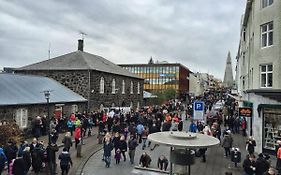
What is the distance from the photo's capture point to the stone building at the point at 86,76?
33344 mm

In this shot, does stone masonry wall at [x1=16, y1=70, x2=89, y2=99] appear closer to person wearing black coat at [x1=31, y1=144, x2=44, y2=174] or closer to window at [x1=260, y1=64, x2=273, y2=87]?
window at [x1=260, y1=64, x2=273, y2=87]

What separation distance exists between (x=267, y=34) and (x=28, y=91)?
1937 cm

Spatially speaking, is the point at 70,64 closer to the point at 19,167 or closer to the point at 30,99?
the point at 30,99

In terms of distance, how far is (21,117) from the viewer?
22.3m

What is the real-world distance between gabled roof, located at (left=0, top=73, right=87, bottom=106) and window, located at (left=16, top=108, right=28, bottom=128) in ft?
1.97

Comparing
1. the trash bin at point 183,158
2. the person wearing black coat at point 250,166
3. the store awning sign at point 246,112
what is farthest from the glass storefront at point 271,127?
the trash bin at point 183,158

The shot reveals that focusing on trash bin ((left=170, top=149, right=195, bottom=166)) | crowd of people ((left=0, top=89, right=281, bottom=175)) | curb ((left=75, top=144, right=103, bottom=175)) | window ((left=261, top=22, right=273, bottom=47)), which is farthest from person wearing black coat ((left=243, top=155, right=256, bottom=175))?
window ((left=261, top=22, right=273, bottom=47))

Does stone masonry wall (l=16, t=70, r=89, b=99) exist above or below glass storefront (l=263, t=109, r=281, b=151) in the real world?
above

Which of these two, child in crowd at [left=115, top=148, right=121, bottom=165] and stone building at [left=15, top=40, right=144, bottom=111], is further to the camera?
stone building at [left=15, top=40, right=144, bottom=111]

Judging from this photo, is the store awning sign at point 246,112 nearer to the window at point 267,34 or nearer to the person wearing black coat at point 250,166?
the window at point 267,34

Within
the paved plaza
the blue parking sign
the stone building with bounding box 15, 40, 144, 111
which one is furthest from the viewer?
the stone building with bounding box 15, 40, 144, 111

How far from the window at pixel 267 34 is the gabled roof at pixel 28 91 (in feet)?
56.7

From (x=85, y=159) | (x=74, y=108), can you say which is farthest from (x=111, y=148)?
(x=74, y=108)

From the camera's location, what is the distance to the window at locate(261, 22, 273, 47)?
19.6 meters
